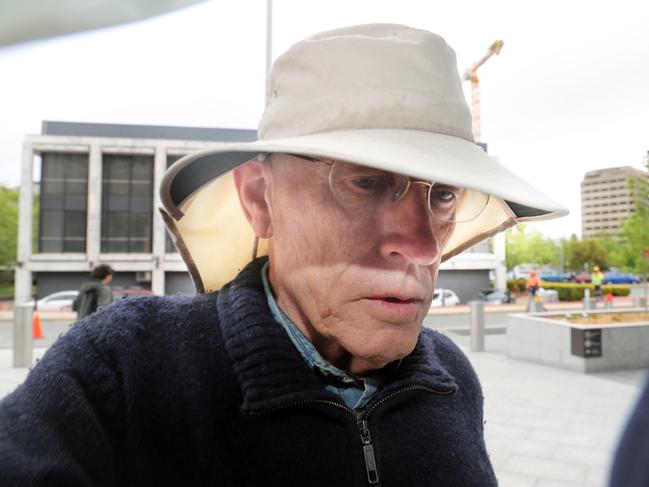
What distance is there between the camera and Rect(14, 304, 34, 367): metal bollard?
27.7 ft

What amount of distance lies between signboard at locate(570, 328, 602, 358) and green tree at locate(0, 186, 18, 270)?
137ft

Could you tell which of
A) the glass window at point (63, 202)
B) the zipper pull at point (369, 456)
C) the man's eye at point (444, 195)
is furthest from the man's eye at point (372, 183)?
the glass window at point (63, 202)

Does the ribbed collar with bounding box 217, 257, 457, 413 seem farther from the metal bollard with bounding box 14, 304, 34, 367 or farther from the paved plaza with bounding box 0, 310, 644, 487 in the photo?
the metal bollard with bounding box 14, 304, 34, 367

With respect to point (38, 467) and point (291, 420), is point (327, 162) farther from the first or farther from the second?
point (38, 467)

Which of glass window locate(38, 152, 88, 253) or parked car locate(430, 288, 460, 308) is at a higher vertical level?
glass window locate(38, 152, 88, 253)

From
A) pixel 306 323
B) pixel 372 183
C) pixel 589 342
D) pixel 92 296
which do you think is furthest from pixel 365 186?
pixel 589 342

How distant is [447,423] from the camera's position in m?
1.25

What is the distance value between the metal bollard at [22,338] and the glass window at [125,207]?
22.4 metres

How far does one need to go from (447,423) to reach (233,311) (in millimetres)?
626

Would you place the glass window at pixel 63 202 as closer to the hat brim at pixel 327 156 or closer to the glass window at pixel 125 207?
the glass window at pixel 125 207

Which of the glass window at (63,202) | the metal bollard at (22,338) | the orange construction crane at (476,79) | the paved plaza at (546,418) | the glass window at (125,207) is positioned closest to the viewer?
the paved plaza at (546,418)

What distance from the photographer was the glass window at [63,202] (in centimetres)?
2983

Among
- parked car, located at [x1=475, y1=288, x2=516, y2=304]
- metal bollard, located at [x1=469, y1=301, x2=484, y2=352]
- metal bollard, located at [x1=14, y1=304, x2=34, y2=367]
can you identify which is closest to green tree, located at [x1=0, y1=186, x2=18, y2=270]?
metal bollard, located at [x1=14, y1=304, x2=34, y2=367]

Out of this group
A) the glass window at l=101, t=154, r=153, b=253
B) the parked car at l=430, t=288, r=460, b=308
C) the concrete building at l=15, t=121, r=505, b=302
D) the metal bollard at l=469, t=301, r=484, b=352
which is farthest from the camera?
the glass window at l=101, t=154, r=153, b=253
